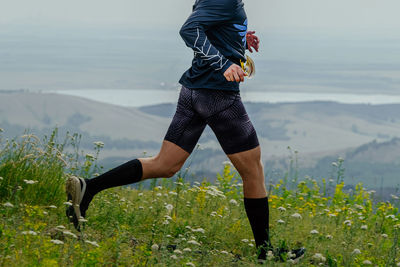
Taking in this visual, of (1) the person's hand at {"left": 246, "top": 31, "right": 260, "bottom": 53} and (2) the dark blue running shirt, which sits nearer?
(2) the dark blue running shirt

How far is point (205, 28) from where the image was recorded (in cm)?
553

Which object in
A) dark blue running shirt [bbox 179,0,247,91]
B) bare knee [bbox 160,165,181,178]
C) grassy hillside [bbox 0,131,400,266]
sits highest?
dark blue running shirt [bbox 179,0,247,91]

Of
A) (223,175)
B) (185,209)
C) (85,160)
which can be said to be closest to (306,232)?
(185,209)

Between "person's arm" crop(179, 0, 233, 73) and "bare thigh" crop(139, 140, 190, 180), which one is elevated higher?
Answer: "person's arm" crop(179, 0, 233, 73)

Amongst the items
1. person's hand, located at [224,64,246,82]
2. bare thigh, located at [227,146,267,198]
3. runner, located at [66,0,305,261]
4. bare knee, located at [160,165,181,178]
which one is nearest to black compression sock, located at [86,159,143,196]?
runner, located at [66,0,305,261]

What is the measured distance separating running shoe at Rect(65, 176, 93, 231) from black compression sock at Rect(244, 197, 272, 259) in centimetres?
123

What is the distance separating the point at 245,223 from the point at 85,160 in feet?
5.50

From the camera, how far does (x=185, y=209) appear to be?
23.5 ft

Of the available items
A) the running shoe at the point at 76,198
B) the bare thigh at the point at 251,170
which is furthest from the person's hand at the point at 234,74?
the running shoe at the point at 76,198

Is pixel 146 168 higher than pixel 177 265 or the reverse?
higher

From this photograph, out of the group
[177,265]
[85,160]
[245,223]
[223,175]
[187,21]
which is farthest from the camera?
[223,175]

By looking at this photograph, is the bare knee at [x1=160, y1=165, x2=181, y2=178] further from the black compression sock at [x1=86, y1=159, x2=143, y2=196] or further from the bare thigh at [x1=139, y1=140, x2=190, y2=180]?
the black compression sock at [x1=86, y1=159, x2=143, y2=196]

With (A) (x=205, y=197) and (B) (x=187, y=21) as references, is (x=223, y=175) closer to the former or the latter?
(A) (x=205, y=197)

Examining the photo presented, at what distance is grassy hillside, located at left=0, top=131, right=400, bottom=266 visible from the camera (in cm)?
539
